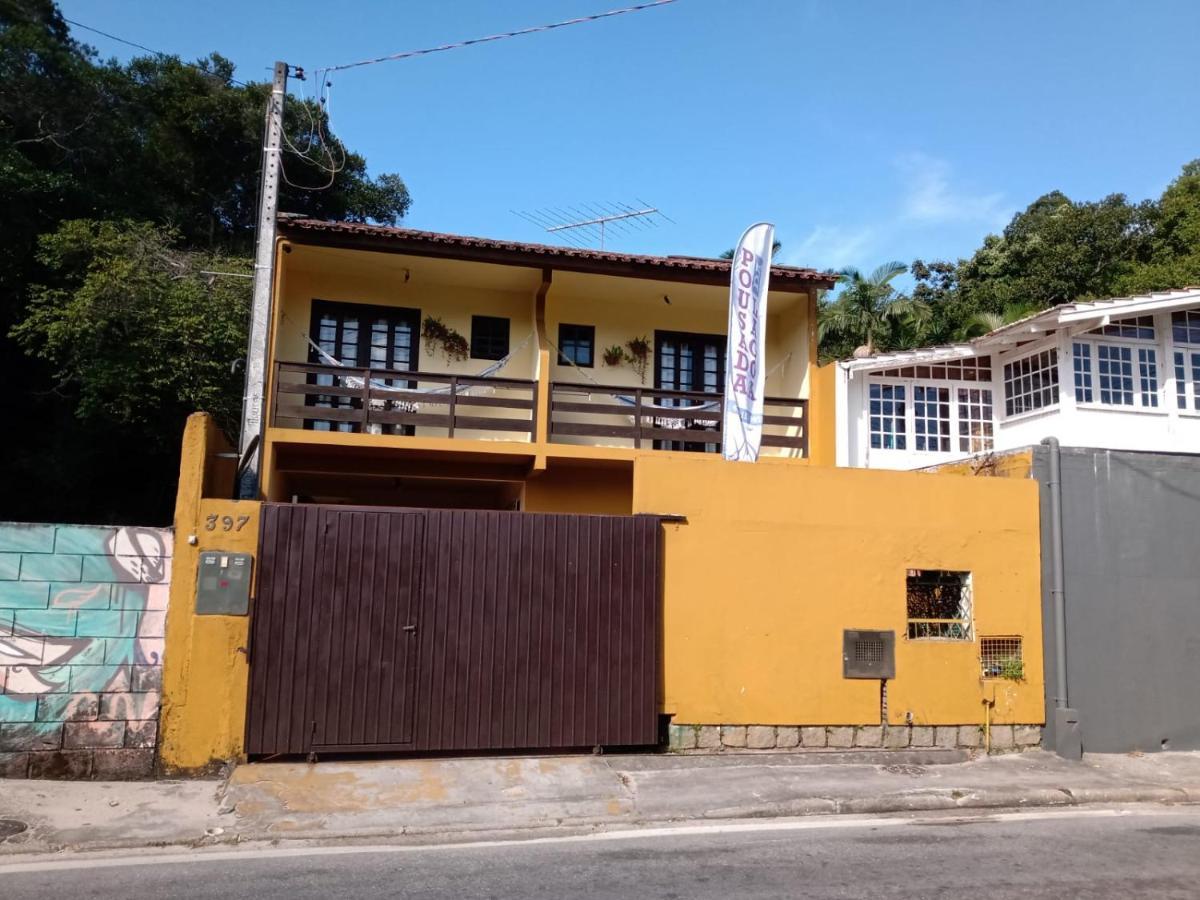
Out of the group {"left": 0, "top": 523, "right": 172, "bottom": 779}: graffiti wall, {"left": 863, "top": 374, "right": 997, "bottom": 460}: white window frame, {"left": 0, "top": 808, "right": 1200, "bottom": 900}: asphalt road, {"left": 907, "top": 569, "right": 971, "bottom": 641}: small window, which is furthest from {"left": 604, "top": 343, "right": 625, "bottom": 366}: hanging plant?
{"left": 0, "top": 808, "right": 1200, "bottom": 900}: asphalt road

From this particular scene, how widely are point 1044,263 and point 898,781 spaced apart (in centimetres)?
2275

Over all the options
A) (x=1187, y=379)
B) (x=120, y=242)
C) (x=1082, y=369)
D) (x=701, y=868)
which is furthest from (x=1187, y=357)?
(x=120, y=242)

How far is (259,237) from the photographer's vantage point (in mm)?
9859

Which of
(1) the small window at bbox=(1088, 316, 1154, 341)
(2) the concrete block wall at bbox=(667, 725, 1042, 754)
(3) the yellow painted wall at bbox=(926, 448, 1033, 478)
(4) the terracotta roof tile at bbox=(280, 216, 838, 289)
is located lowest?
(2) the concrete block wall at bbox=(667, 725, 1042, 754)

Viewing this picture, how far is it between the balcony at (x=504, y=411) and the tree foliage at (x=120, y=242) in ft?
9.82

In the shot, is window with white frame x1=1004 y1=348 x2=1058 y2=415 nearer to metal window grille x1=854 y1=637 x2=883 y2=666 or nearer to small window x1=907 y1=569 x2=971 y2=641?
small window x1=907 y1=569 x2=971 y2=641

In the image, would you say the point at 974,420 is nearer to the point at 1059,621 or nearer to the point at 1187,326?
the point at 1187,326

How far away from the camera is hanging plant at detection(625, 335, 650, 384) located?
14.3m

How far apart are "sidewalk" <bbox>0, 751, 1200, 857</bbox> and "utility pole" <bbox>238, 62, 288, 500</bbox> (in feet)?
10.6

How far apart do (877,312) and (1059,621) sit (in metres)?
14.0

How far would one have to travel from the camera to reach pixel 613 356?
46.6 ft

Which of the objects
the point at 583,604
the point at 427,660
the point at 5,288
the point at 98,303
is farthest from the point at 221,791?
the point at 5,288

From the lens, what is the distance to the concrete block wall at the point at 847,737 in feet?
28.9

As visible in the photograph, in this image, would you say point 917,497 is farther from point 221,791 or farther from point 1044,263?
point 1044,263
